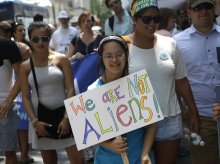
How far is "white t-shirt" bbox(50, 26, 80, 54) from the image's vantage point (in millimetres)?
8828

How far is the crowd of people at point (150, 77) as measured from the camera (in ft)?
9.89

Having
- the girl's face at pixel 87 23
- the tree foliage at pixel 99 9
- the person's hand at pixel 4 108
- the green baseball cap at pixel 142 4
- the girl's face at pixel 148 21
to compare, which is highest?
the green baseball cap at pixel 142 4

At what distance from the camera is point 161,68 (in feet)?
10.7

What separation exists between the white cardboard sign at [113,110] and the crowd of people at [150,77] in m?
0.10

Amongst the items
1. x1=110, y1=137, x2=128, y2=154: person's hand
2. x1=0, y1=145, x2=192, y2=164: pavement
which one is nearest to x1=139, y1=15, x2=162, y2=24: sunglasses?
x1=110, y1=137, x2=128, y2=154: person's hand

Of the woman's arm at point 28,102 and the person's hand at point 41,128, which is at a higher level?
the woman's arm at point 28,102

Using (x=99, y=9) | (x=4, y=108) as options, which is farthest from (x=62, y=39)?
(x=99, y=9)

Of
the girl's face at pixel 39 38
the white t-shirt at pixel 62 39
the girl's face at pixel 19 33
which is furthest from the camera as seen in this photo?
the white t-shirt at pixel 62 39

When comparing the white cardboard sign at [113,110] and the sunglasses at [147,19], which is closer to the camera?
Answer: the white cardboard sign at [113,110]

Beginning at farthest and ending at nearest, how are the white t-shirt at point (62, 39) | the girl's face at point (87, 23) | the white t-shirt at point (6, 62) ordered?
the white t-shirt at point (62, 39), the girl's face at point (87, 23), the white t-shirt at point (6, 62)

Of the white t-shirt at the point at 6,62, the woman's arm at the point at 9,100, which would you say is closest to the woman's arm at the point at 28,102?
the woman's arm at the point at 9,100

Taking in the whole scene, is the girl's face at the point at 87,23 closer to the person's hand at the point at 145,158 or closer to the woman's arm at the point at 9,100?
the woman's arm at the point at 9,100

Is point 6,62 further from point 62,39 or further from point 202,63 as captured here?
point 62,39

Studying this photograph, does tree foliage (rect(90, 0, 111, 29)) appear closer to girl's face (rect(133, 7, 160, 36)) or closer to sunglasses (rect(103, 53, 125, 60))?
girl's face (rect(133, 7, 160, 36))
